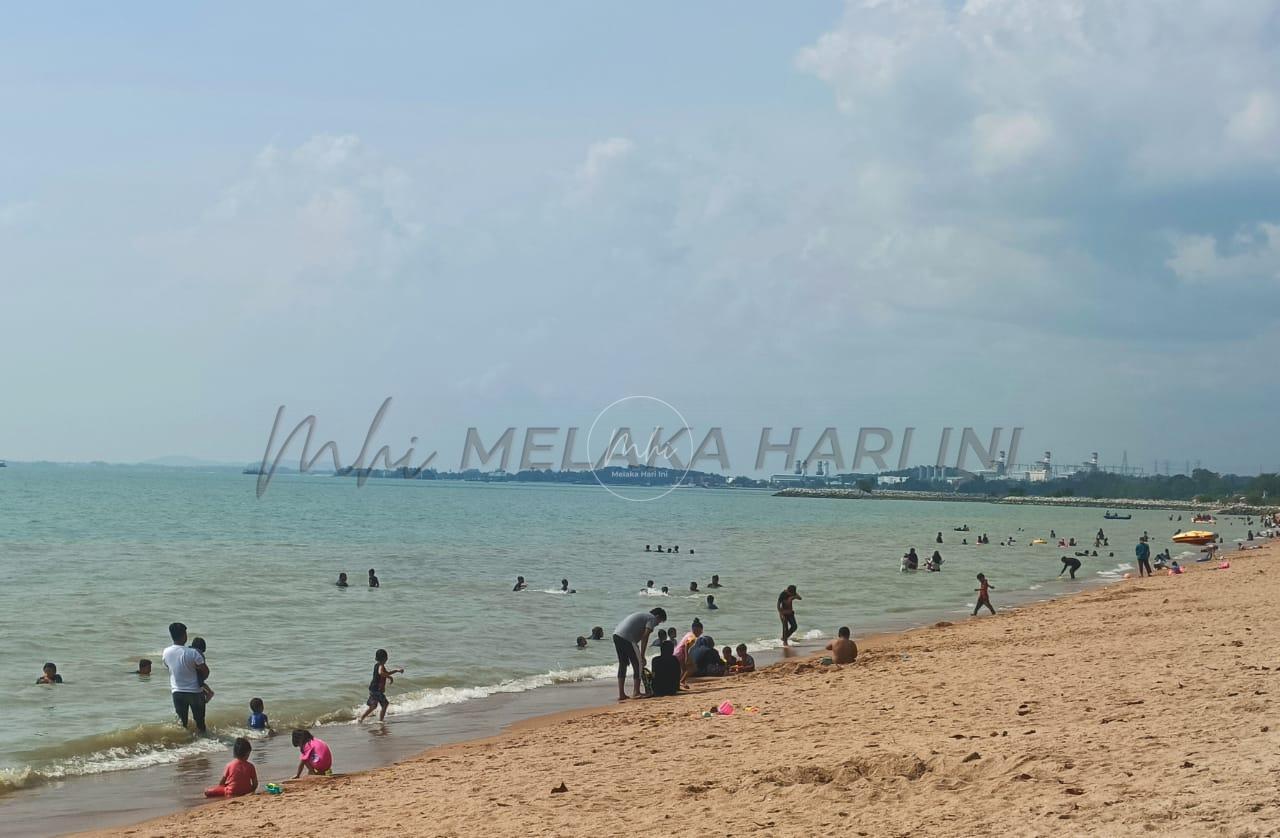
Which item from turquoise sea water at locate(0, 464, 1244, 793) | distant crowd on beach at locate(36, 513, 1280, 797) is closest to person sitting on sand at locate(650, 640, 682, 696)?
distant crowd on beach at locate(36, 513, 1280, 797)

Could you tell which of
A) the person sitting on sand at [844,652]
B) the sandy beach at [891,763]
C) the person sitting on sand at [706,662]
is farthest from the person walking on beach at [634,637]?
the person sitting on sand at [844,652]

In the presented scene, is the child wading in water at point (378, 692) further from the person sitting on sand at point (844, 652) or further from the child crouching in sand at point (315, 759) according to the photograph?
the person sitting on sand at point (844, 652)

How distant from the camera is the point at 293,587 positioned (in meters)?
36.6

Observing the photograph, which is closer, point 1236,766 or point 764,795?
point 1236,766

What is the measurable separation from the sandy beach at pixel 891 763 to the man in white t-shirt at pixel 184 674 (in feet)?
8.04

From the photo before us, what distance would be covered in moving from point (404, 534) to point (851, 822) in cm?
6738

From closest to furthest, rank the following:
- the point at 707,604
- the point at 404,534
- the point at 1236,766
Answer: the point at 1236,766, the point at 707,604, the point at 404,534

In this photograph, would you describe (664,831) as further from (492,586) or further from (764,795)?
(492,586)

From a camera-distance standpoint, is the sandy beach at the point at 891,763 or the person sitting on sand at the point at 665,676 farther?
the person sitting on sand at the point at 665,676

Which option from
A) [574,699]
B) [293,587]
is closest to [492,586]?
[293,587]

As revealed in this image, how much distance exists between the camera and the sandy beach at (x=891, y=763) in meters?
6.97

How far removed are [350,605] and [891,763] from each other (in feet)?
82.7

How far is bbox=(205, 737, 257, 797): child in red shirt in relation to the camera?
37.3 ft

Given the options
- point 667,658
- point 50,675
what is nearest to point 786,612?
point 667,658
